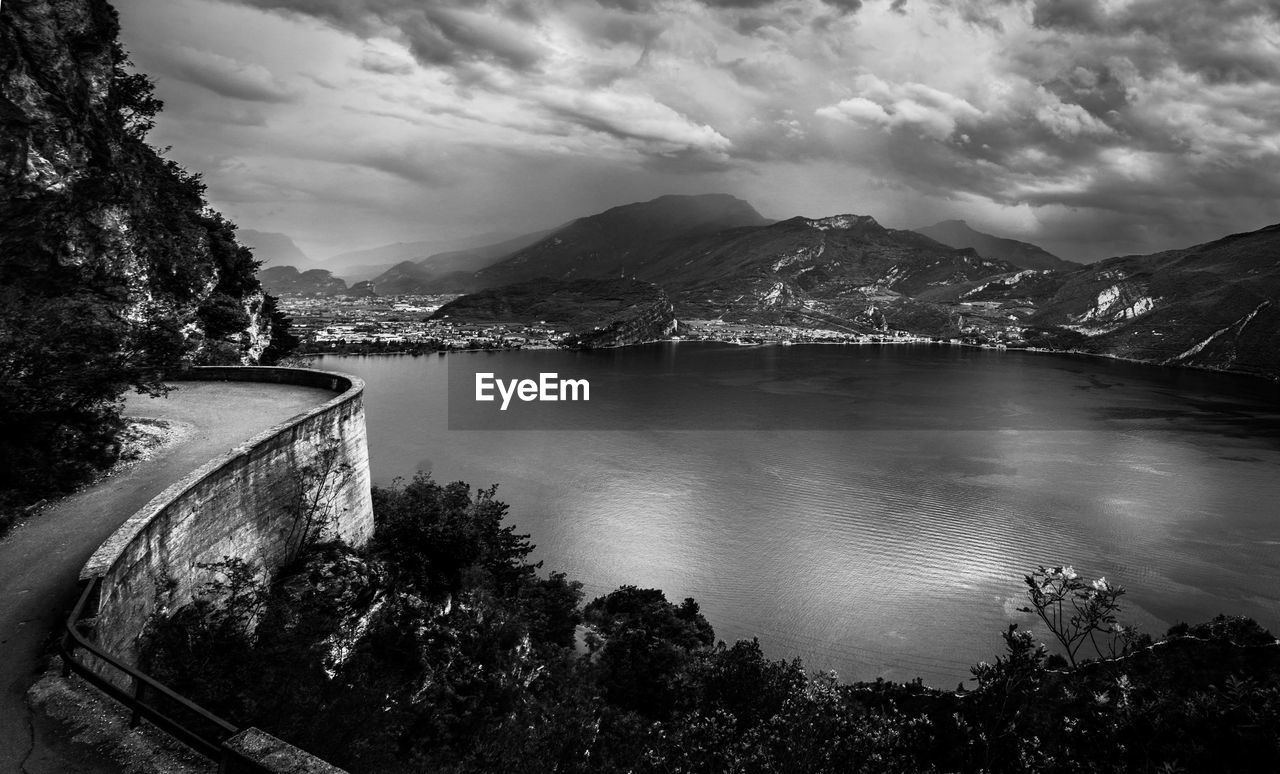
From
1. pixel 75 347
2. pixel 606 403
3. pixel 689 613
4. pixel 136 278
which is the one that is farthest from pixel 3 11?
pixel 606 403

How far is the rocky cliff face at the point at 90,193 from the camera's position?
20.9 meters

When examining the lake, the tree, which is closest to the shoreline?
the lake

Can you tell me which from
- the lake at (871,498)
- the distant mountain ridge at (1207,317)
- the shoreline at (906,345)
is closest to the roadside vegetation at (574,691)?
the lake at (871,498)

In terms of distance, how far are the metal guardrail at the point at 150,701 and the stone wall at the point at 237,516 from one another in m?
0.82

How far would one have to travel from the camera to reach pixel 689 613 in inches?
1078

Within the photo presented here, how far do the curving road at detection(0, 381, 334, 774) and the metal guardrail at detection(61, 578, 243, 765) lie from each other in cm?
54

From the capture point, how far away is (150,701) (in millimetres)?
7371

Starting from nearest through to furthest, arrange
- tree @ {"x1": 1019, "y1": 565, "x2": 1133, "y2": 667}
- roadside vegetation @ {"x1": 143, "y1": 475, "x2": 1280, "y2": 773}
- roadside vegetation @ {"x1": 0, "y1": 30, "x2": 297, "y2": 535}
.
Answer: roadside vegetation @ {"x1": 143, "y1": 475, "x2": 1280, "y2": 773} → roadside vegetation @ {"x1": 0, "y1": 30, "x2": 297, "y2": 535} → tree @ {"x1": 1019, "y1": 565, "x2": 1133, "y2": 667}

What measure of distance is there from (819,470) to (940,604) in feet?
70.8

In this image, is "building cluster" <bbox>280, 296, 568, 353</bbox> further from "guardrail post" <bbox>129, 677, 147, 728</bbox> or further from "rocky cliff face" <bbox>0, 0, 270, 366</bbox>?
"guardrail post" <bbox>129, 677, 147, 728</bbox>

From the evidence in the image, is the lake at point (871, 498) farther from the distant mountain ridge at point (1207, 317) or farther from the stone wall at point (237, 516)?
the distant mountain ridge at point (1207, 317)

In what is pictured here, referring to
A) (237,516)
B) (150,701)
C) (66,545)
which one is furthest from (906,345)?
(150,701)

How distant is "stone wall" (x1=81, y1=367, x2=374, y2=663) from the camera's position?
8.28 metres

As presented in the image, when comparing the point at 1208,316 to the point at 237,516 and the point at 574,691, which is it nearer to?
the point at 574,691
